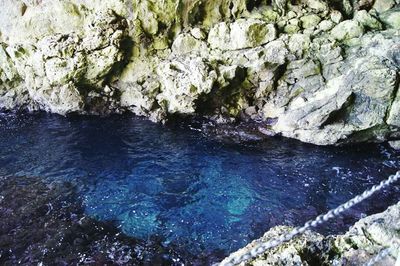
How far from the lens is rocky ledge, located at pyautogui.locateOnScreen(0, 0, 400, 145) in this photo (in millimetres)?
12312

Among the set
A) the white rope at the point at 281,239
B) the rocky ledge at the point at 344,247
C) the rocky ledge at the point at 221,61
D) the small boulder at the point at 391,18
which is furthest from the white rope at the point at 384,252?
the small boulder at the point at 391,18

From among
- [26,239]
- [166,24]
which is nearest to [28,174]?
[26,239]

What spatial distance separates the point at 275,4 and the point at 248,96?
3.97 metres

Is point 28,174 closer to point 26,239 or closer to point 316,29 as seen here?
point 26,239

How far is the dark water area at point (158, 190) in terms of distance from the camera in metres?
8.67

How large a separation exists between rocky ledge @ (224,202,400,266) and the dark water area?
3.94 metres

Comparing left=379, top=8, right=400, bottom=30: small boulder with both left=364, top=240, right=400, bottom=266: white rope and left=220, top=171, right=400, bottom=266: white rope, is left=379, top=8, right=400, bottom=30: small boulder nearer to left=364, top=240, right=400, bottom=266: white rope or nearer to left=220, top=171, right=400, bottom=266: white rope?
left=364, top=240, right=400, bottom=266: white rope

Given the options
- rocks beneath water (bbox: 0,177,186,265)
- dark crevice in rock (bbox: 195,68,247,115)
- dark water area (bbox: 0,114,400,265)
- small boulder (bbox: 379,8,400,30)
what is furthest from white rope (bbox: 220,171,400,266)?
small boulder (bbox: 379,8,400,30)

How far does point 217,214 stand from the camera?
9.69 meters

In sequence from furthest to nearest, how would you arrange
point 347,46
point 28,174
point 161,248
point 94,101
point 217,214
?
1. point 94,101
2. point 347,46
3. point 28,174
4. point 217,214
5. point 161,248

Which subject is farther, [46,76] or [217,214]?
[46,76]

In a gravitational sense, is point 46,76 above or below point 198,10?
below

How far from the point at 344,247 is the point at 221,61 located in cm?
1023

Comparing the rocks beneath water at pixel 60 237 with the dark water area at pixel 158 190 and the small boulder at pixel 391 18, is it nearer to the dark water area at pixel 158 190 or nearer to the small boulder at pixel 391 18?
the dark water area at pixel 158 190
